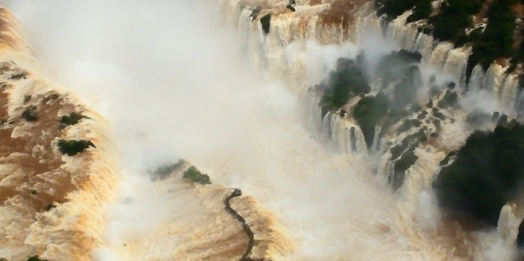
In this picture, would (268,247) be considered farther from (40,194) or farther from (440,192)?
(40,194)

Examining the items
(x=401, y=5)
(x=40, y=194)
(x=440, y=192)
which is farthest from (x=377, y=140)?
(x=40, y=194)

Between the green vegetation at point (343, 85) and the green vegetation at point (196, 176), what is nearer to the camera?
the green vegetation at point (196, 176)

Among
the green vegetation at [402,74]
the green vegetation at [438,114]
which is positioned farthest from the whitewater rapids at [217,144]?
the green vegetation at [402,74]

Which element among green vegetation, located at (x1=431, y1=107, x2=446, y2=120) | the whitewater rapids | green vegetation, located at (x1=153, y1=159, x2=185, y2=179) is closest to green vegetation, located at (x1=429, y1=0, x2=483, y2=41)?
green vegetation, located at (x1=431, y1=107, x2=446, y2=120)

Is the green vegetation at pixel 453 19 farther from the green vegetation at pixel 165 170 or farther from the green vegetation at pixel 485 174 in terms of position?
the green vegetation at pixel 165 170

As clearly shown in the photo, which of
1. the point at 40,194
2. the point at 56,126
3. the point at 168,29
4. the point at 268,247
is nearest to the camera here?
the point at 268,247

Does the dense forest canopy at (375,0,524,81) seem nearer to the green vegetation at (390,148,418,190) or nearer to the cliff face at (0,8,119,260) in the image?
the green vegetation at (390,148,418,190)
